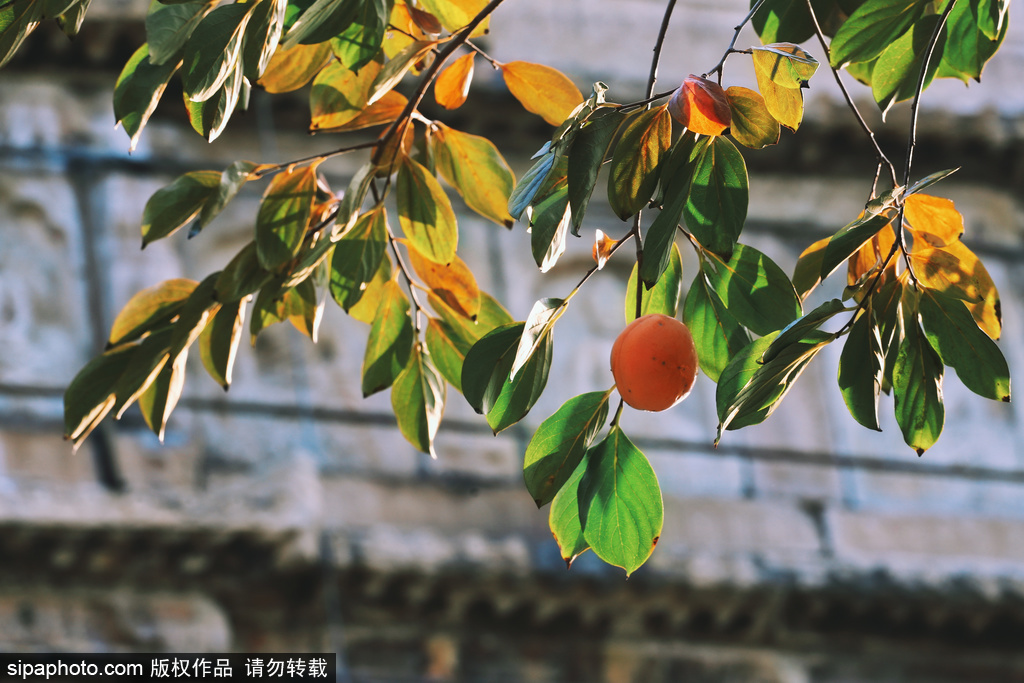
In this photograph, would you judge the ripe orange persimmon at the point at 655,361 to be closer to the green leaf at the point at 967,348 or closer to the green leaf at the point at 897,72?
the green leaf at the point at 967,348

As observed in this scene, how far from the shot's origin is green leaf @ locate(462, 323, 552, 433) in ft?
2.81

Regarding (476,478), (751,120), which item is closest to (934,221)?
(751,120)

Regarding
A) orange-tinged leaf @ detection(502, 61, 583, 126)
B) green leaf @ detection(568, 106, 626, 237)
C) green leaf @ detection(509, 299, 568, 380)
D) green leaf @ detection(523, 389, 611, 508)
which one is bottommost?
green leaf @ detection(523, 389, 611, 508)

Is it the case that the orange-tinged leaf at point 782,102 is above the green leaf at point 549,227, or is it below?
above

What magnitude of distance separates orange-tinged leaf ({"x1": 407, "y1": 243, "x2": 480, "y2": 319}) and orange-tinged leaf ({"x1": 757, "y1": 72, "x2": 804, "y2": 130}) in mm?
303

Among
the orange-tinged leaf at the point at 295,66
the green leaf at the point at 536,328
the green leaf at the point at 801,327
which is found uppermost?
the orange-tinged leaf at the point at 295,66

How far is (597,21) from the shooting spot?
390cm

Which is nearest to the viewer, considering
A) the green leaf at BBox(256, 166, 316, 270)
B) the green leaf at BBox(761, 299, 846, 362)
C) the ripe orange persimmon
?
the green leaf at BBox(761, 299, 846, 362)

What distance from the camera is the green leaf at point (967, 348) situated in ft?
2.76

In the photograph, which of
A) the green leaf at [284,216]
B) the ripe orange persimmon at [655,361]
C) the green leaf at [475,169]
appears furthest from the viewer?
the green leaf at [475,169]

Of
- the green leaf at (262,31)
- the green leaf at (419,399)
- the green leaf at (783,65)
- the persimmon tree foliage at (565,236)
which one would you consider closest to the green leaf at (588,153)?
the persimmon tree foliage at (565,236)

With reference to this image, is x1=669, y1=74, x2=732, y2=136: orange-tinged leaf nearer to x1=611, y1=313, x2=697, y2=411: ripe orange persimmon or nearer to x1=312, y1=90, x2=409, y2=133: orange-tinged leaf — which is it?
x1=611, y1=313, x2=697, y2=411: ripe orange persimmon

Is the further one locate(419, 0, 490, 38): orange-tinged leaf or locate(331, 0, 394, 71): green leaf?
locate(419, 0, 490, 38): orange-tinged leaf

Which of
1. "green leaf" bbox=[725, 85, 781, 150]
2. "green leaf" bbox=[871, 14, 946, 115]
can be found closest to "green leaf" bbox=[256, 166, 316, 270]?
"green leaf" bbox=[725, 85, 781, 150]
